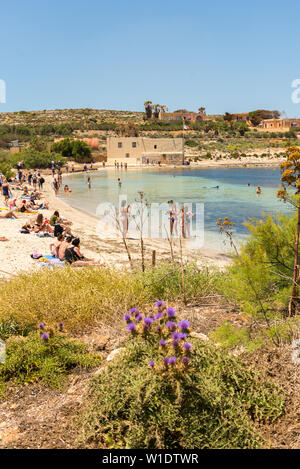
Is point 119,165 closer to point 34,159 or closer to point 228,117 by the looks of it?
point 34,159

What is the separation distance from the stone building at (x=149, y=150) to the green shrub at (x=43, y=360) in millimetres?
63845

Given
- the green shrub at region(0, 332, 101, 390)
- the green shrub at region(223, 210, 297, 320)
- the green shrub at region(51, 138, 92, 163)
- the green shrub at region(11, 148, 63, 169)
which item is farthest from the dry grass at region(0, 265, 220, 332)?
the green shrub at region(51, 138, 92, 163)

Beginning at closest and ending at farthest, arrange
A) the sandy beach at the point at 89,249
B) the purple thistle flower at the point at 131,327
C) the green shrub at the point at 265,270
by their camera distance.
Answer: the purple thistle flower at the point at 131,327 → the green shrub at the point at 265,270 → the sandy beach at the point at 89,249

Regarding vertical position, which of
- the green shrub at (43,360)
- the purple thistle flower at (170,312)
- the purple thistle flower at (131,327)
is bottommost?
the green shrub at (43,360)

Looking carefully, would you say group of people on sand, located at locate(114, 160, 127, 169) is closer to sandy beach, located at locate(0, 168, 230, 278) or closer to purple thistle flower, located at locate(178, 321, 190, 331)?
sandy beach, located at locate(0, 168, 230, 278)

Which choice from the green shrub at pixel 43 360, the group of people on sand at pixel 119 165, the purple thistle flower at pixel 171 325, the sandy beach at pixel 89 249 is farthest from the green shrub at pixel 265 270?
the group of people on sand at pixel 119 165

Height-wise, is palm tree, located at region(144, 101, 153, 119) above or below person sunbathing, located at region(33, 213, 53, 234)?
above

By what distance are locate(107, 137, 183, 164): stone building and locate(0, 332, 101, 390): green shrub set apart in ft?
209

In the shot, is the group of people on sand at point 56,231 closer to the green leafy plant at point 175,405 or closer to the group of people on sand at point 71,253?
the group of people on sand at point 71,253

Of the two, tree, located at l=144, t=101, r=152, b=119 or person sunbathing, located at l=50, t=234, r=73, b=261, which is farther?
tree, located at l=144, t=101, r=152, b=119

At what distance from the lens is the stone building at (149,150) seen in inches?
2603

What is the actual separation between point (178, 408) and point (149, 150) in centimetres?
6769

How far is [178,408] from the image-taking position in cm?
220

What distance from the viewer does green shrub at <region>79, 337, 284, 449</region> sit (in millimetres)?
2156
